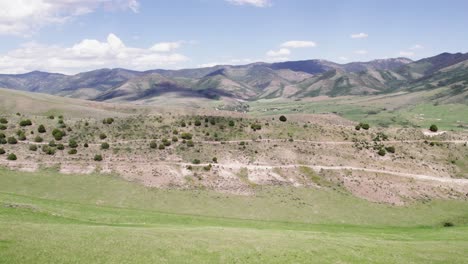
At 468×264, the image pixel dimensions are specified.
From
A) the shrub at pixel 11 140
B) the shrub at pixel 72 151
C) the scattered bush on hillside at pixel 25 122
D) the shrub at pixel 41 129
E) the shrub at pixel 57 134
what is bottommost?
the shrub at pixel 72 151

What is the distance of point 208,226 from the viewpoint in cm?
4756

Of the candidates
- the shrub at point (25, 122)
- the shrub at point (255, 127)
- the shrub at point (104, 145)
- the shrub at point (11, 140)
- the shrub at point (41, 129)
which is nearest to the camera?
the shrub at point (11, 140)

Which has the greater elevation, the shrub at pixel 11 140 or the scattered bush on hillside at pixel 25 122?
the scattered bush on hillside at pixel 25 122

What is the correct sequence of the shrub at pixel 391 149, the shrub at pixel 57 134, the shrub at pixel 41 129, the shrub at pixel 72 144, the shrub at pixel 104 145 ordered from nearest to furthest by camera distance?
the shrub at pixel 72 144 → the shrub at pixel 104 145 → the shrub at pixel 57 134 → the shrub at pixel 41 129 → the shrub at pixel 391 149

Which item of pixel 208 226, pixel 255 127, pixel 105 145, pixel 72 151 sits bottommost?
pixel 208 226

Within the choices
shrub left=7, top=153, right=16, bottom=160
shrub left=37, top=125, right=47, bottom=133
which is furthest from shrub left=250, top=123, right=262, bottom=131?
shrub left=7, top=153, right=16, bottom=160

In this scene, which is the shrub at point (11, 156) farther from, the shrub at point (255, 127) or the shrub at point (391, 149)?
the shrub at point (391, 149)

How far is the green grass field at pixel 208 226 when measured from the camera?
28.0 metres

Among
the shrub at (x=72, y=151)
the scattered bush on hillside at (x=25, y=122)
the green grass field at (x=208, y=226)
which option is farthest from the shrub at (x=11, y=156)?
the scattered bush on hillside at (x=25, y=122)

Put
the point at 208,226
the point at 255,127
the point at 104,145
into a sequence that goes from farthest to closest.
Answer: the point at 255,127
the point at 104,145
the point at 208,226

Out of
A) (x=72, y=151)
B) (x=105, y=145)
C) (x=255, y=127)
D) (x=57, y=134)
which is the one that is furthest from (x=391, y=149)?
(x=57, y=134)

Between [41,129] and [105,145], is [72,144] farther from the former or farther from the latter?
[41,129]

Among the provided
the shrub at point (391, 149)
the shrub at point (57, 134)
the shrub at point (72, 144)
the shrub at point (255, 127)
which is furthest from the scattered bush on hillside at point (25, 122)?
the shrub at point (391, 149)

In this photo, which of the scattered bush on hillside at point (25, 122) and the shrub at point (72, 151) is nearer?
the shrub at point (72, 151)
